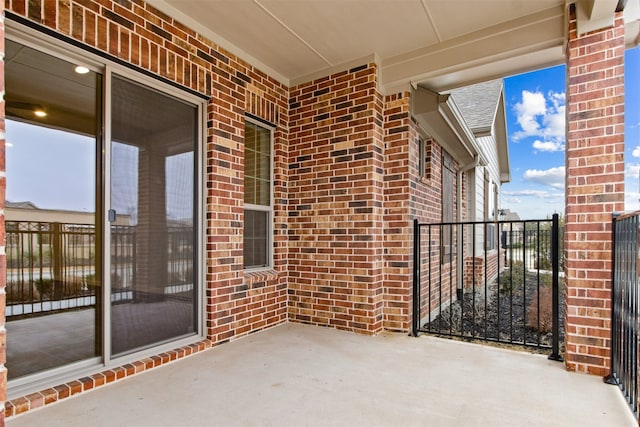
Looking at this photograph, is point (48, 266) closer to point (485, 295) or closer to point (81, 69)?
point (81, 69)

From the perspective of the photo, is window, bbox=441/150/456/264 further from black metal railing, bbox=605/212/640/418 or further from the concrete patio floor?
black metal railing, bbox=605/212/640/418

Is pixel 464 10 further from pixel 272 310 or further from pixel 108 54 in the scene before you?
pixel 272 310

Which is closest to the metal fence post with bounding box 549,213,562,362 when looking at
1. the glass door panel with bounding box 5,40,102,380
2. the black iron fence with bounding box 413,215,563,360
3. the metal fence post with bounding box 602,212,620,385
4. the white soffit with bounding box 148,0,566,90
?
the black iron fence with bounding box 413,215,563,360

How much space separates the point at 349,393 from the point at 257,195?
2.15m

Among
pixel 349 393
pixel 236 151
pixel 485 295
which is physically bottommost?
pixel 349 393

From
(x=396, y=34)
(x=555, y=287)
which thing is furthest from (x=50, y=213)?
(x=555, y=287)

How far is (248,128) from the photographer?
3.60 m

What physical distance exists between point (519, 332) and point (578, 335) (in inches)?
60.7

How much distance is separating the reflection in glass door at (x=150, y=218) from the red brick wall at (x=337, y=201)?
1214mm

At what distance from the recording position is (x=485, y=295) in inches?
122

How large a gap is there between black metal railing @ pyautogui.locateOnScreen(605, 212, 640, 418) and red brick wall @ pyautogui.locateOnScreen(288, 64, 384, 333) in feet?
5.87

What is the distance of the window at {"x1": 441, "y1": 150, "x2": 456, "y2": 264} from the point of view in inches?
213

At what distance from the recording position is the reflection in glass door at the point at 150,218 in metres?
2.46

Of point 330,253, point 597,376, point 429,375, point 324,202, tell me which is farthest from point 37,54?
point 597,376
